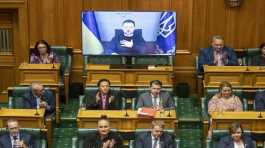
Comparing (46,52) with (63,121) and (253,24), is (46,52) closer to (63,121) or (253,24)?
(63,121)

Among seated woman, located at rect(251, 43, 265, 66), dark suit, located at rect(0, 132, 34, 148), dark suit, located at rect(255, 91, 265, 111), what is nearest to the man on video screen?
seated woman, located at rect(251, 43, 265, 66)

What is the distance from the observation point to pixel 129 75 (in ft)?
22.1

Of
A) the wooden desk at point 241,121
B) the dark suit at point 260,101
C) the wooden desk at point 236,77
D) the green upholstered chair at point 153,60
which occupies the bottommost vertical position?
the wooden desk at point 241,121

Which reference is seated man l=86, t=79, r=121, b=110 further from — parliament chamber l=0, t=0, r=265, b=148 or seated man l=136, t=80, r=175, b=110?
seated man l=136, t=80, r=175, b=110

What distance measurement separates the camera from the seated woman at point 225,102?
6016mm

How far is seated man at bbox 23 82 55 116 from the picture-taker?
6.18 m

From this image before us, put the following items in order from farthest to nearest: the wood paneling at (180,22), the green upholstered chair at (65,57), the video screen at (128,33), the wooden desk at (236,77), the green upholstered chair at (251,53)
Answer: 1. the wood paneling at (180,22)
2. the green upholstered chair at (251,53)
3. the green upholstered chair at (65,57)
4. the video screen at (128,33)
5. the wooden desk at (236,77)

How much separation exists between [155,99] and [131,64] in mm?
959

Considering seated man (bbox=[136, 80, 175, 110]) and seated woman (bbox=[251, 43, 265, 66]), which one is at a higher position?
seated woman (bbox=[251, 43, 265, 66])

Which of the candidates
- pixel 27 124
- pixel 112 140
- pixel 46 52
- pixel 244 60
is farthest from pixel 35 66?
pixel 244 60

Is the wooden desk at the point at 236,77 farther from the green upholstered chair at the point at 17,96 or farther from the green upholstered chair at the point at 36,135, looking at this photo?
the green upholstered chair at the point at 36,135

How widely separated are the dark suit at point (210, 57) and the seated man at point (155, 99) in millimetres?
987

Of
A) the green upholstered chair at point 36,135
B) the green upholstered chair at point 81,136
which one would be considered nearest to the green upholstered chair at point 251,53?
the green upholstered chair at point 81,136

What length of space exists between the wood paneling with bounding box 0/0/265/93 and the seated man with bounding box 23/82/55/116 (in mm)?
1264
